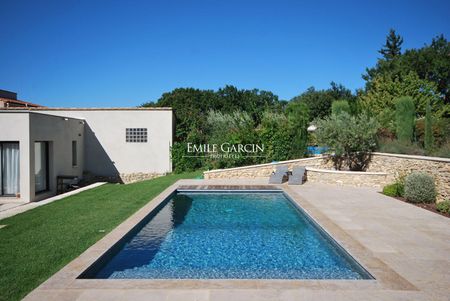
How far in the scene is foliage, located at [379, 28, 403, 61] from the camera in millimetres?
46281

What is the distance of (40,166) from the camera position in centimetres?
1397

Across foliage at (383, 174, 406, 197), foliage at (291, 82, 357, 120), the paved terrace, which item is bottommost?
the paved terrace

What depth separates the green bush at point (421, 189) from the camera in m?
10.6

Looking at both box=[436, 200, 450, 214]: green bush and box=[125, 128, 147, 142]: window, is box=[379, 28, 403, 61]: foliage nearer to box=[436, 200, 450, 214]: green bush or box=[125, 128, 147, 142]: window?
box=[125, 128, 147, 142]: window

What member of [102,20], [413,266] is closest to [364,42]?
[102,20]

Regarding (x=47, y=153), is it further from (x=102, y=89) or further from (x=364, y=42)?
(x=364, y=42)

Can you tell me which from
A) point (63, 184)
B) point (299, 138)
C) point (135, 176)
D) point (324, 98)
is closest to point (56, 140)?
point (63, 184)

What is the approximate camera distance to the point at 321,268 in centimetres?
600

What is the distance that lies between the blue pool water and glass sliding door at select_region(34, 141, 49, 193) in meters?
6.24

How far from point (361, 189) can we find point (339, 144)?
2.69 metres

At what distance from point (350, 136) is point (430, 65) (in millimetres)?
30854

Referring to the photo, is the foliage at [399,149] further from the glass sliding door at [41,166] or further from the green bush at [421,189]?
the glass sliding door at [41,166]

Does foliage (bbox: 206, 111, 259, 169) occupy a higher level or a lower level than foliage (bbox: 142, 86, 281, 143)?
lower

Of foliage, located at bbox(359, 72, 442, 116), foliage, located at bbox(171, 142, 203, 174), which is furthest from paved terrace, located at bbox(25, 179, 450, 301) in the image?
foliage, located at bbox(359, 72, 442, 116)
